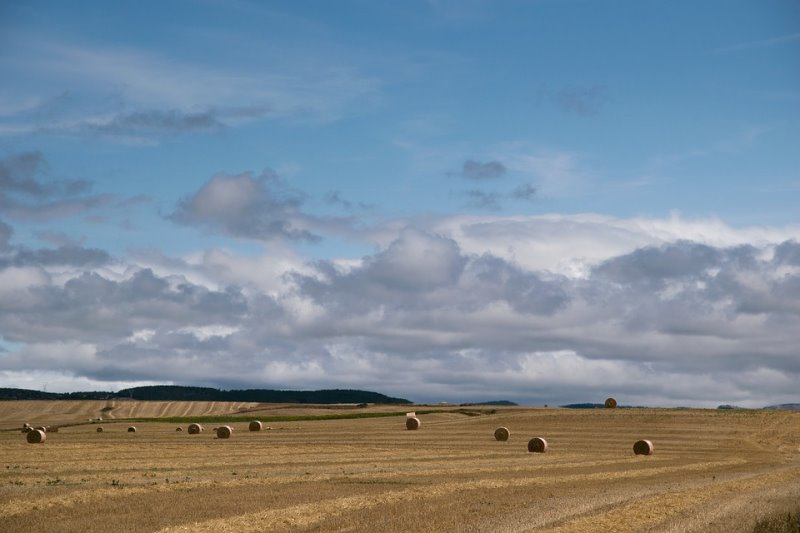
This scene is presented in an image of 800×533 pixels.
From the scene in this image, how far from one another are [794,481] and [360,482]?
55.6 ft

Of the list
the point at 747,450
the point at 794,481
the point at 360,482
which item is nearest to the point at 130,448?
the point at 360,482

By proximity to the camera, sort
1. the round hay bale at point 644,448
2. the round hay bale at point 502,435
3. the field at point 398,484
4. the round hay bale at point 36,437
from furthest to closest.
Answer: the round hay bale at point 502,435 → the round hay bale at point 36,437 → the round hay bale at point 644,448 → the field at point 398,484

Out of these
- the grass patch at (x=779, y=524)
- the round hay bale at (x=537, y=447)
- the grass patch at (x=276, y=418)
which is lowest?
the grass patch at (x=779, y=524)

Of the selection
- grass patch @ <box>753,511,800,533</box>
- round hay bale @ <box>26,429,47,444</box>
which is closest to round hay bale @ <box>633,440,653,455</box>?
grass patch @ <box>753,511,800,533</box>

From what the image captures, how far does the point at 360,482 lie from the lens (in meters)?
31.1

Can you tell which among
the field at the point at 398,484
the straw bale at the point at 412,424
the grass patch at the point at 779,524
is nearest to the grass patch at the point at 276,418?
the straw bale at the point at 412,424

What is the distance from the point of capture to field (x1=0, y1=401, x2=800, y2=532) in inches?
885

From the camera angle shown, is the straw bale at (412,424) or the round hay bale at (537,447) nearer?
the round hay bale at (537,447)

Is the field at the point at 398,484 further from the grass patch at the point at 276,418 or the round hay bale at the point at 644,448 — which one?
the grass patch at the point at 276,418

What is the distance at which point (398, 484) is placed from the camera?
30516 millimetres

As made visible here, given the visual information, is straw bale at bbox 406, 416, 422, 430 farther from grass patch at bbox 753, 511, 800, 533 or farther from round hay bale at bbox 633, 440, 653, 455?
grass patch at bbox 753, 511, 800, 533

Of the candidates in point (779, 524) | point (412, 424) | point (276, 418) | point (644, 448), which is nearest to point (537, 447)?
point (644, 448)

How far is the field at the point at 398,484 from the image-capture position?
73.7 ft

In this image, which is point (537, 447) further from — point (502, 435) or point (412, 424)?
point (412, 424)
